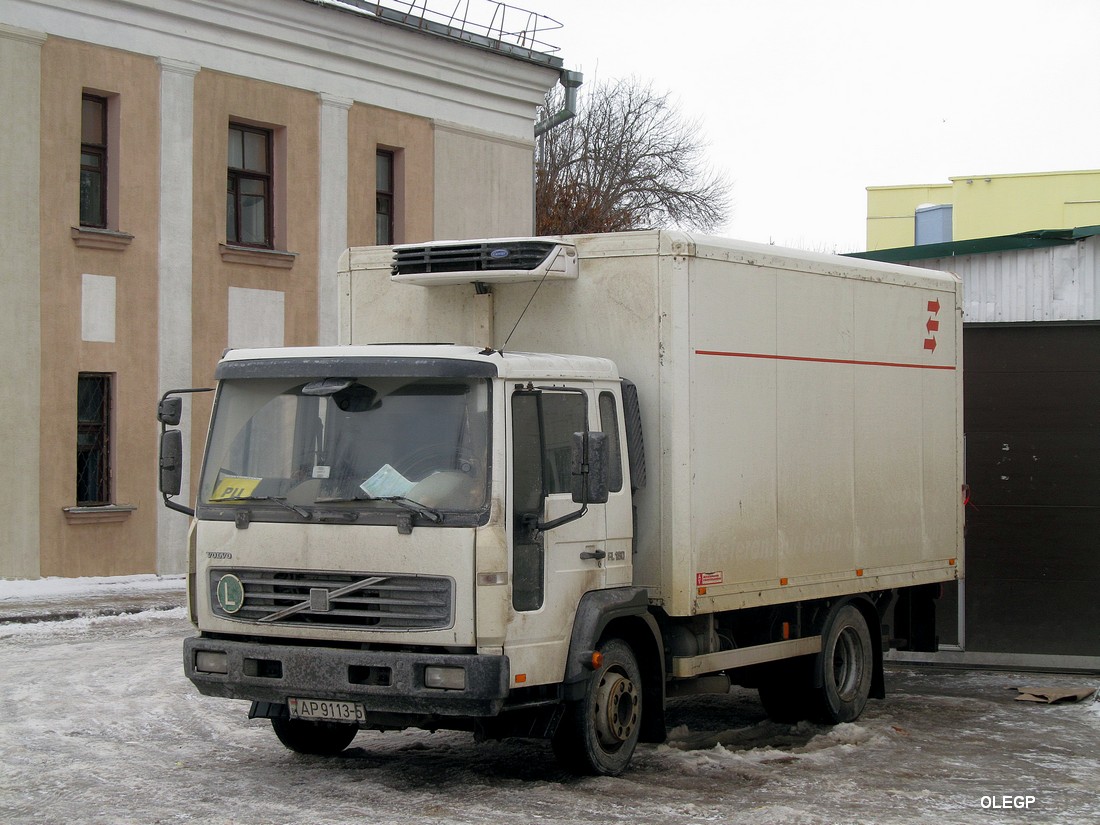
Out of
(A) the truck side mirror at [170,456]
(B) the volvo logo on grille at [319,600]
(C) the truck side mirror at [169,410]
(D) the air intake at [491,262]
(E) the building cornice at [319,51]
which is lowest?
(B) the volvo logo on grille at [319,600]

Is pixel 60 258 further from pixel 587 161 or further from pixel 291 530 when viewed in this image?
pixel 587 161

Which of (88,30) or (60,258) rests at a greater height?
(88,30)

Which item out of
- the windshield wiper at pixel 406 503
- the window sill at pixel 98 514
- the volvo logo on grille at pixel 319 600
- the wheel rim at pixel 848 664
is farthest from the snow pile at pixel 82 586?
the windshield wiper at pixel 406 503

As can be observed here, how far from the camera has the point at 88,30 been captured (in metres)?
19.8

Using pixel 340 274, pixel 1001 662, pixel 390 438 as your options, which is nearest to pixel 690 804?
pixel 390 438

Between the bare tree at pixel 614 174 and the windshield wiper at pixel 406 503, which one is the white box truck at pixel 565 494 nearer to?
the windshield wiper at pixel 406 503

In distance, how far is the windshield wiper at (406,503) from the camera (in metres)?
7.47

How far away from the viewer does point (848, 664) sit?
418 inches

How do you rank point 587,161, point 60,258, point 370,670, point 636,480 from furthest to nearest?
point 587,161 < point 60,258 < point 636,480 < point 370,670

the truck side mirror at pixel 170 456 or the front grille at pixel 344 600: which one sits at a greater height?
the truck side mirror at pixel 170 456

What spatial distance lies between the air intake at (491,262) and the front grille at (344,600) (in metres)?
2.14

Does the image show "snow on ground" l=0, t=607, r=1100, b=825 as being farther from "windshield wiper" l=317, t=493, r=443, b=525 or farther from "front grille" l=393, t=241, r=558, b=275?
"front grille" l=393, t=241, r=558, b=275

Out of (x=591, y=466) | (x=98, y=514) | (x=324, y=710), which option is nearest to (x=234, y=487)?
(x=324, y=710)

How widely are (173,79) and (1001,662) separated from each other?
1381 cm
